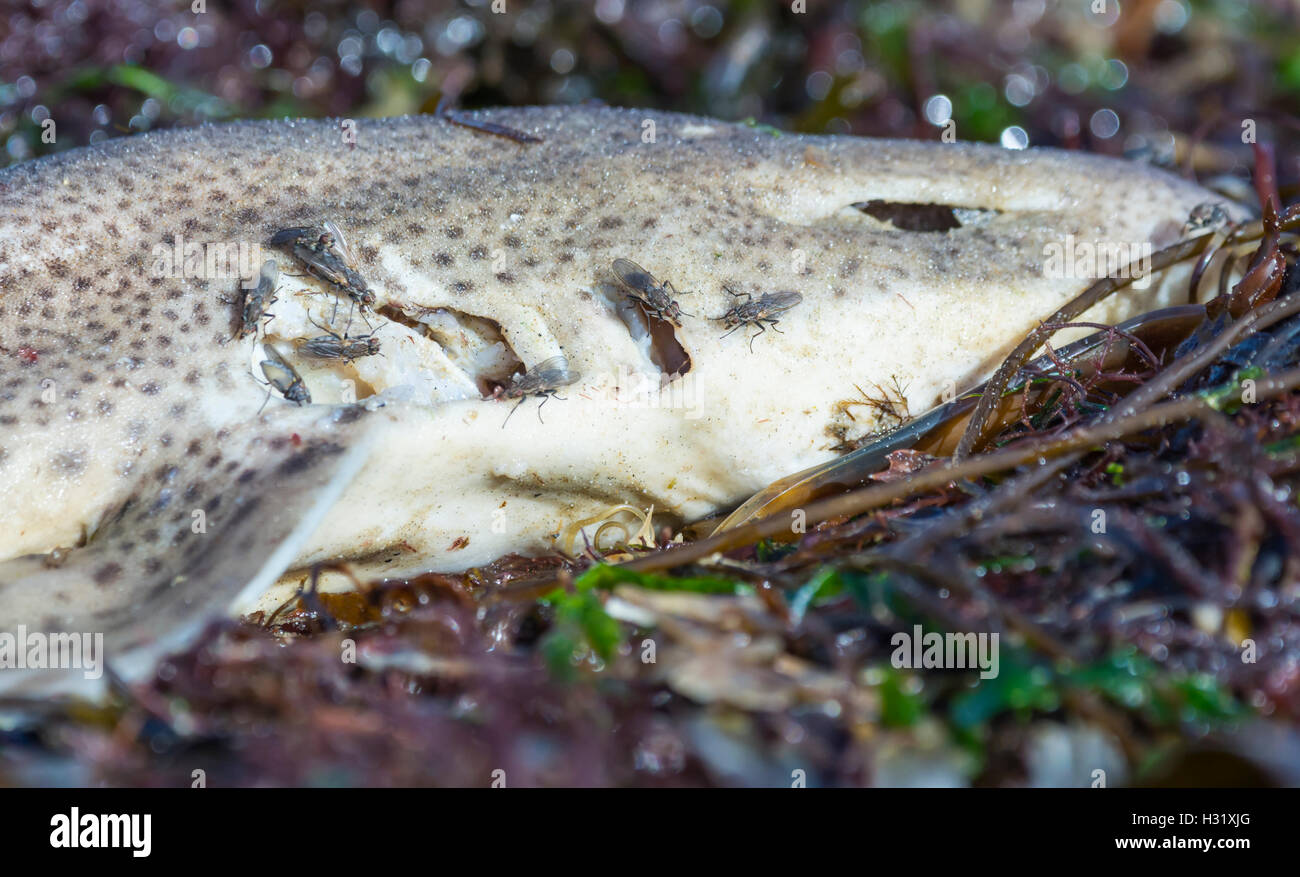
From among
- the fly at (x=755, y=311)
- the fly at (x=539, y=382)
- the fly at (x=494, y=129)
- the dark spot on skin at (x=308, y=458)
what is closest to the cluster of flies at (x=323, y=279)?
the dark spot on skin at (x=308, y=458)

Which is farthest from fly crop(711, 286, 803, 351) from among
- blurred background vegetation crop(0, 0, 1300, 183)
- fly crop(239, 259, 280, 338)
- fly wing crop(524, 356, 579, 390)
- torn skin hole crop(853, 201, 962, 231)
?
blurred background vegetation crop(0, 0, 1300, 183)

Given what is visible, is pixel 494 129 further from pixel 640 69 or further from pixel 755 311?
pixel 640 69

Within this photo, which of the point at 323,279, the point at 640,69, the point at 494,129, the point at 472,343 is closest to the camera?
the point at 323,279

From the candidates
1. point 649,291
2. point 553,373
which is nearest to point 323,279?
point 553,373
